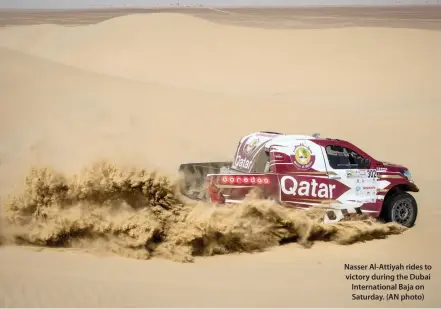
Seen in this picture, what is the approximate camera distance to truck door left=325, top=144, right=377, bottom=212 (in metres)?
8.68

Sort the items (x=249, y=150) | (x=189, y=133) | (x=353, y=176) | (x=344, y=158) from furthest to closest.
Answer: (x=189, y=133) < (x=249, y=150) < (x=344, y=158) < (x=353, y=176)

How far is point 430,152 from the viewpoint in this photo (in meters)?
12.3

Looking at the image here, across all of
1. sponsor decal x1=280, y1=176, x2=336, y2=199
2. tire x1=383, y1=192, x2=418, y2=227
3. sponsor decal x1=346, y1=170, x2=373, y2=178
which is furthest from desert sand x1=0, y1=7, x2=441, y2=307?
sponsor decal x1=346, y1=170, x2=373, y2=178

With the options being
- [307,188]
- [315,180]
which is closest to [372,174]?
[315,180]

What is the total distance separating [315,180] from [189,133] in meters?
4.78

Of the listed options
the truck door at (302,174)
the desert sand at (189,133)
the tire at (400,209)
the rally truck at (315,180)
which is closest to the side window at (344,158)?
the rally truck at (315,180)

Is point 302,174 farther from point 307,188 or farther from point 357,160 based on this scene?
point 357,160

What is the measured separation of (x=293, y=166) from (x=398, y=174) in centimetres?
158

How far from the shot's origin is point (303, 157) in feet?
28.2

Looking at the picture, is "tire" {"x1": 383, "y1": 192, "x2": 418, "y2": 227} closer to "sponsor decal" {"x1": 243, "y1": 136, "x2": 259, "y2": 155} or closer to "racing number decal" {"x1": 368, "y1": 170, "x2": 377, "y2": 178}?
"racing number decal" {"x1": 368, "y1": 170, "x2": 377, "y2": 178}

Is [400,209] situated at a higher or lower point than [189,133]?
lower

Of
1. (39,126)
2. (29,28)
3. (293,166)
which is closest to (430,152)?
(293,166)

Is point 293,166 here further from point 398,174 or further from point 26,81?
point 26,81

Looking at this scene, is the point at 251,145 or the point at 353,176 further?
the point at 251,145
